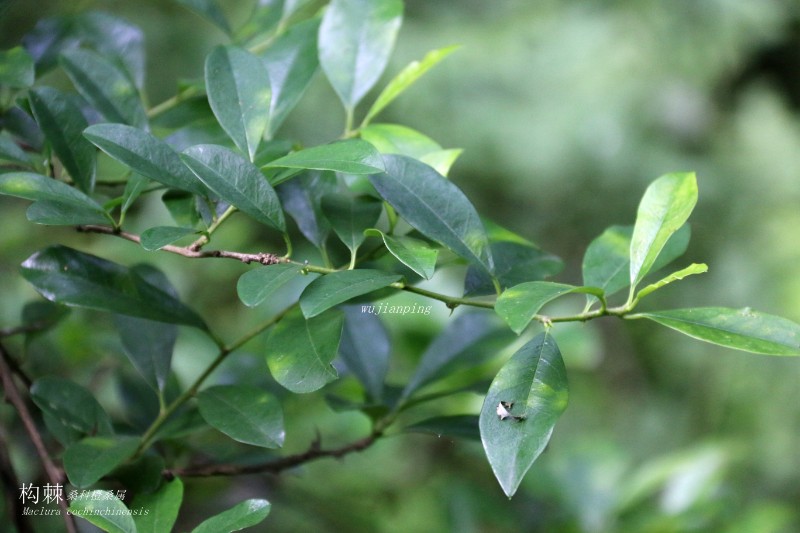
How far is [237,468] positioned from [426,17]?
1.93 meters

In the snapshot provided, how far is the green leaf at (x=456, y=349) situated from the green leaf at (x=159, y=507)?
204 millimetres

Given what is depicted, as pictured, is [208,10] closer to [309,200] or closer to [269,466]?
[309,200]

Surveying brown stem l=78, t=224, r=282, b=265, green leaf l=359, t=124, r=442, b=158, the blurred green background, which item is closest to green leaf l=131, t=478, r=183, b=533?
brown stem l=78, t=224, r=282, b=265

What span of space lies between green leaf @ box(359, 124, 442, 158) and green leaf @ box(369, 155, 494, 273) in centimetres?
5

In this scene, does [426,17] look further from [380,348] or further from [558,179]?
[380,348]

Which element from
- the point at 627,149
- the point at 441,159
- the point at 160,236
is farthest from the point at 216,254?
the point at 627,149

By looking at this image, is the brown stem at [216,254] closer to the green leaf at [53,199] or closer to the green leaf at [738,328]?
the green leaf at [53,199]

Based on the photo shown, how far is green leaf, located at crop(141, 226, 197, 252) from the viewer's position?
35 centimetres

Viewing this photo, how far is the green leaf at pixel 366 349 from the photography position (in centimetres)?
59

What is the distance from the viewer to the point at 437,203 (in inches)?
16.3

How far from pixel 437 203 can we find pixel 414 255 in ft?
0.18

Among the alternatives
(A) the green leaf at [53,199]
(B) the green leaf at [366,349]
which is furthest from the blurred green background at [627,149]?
(A) the green leaf at [53,199]

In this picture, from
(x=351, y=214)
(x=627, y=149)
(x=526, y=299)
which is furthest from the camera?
(x=627, y=149)

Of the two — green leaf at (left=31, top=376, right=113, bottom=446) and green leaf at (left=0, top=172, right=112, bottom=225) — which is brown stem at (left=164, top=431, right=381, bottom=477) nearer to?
green leaf at (left=31, top=376, right=113, bottom=446)
